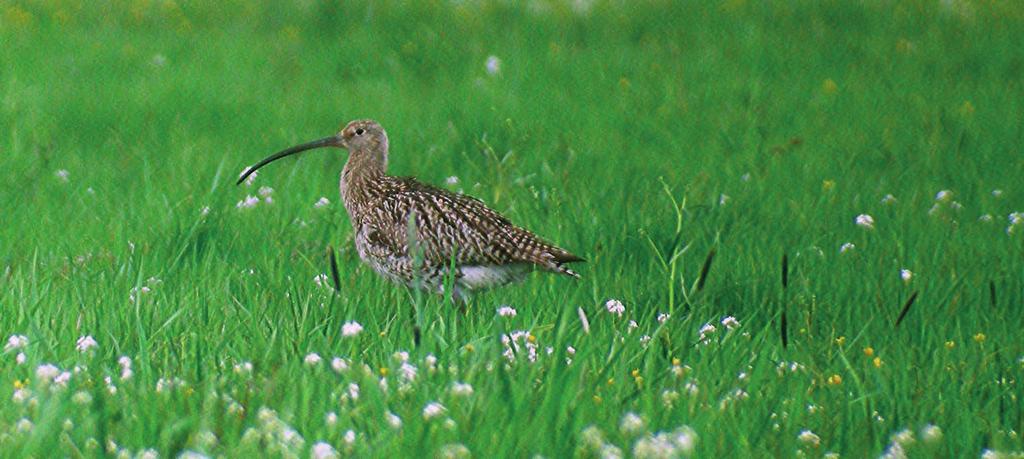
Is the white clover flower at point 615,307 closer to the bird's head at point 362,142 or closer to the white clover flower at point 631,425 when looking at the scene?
the white clover flower at point 631,425

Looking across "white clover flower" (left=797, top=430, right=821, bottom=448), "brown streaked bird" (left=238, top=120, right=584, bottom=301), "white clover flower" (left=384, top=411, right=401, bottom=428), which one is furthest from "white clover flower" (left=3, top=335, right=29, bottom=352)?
"white clover flower" (left=797, top=430, right=821, bottom=448)

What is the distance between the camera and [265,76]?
452 inches

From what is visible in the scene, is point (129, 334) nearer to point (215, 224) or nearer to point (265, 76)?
point (215, 224)

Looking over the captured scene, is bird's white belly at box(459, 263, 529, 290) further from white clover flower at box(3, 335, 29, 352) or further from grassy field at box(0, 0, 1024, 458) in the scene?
white clover flower at box(3, 335, 29, 352)

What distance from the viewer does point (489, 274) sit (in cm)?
658

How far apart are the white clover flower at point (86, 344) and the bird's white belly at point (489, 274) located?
200 centimetres

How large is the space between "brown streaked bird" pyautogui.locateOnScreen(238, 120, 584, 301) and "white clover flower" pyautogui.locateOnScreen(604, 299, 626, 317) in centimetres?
A: 35

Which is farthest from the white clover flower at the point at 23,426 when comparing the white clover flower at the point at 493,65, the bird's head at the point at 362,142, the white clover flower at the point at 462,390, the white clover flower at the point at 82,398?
the white clover flower at the point at 493,65

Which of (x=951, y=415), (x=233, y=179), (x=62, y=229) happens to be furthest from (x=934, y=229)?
(x=62, y=229)

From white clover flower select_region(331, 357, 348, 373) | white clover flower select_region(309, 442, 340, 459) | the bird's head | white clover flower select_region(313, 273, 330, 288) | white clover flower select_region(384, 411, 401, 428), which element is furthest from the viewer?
the bird's head

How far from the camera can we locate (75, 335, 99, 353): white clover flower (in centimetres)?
489

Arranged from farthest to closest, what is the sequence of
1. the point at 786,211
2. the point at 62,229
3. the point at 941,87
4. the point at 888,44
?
the point at 888,44, the point at 941,87, the point at 786,211, the point at 62,229

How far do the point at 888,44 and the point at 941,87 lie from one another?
1.33 m

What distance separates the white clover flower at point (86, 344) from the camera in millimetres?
4887
